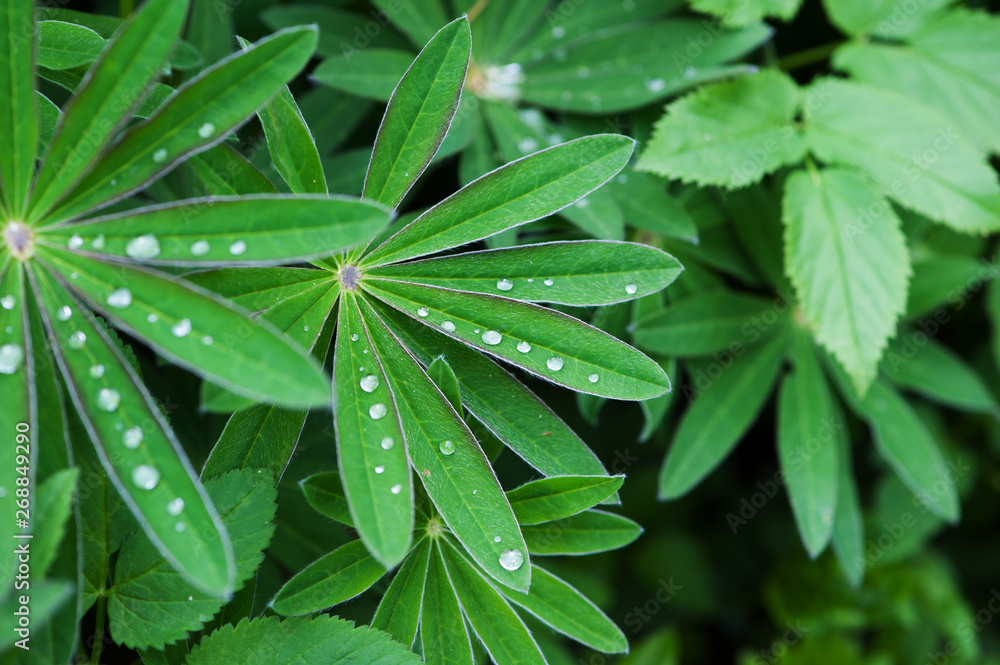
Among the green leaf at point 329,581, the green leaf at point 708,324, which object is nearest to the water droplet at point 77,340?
the green leaf at point 329,581

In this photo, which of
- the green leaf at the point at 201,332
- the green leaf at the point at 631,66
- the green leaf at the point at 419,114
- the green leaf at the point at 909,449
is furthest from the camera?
the green leaf at the point at 909,449

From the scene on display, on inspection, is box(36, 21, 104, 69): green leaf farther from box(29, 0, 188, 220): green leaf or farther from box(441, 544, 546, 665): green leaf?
box(441, 544, 546, 665): green leaf

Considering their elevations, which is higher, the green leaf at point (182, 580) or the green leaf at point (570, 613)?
the green leaf at point (182, 580)

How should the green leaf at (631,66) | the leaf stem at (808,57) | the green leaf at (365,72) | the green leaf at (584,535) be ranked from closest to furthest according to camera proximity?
the green leaf at (584,535)
the green leaf at (365,72)
the green leaf at (631,66)
the leaf stem at (808,57)

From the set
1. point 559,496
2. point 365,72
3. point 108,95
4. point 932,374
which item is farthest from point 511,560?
point 932,374

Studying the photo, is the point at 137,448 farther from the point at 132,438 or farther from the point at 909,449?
the point at 909,449

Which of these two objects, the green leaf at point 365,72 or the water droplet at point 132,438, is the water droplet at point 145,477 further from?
the green leaf at point 365,72

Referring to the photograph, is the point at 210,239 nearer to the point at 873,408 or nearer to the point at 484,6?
the point at 484,6
